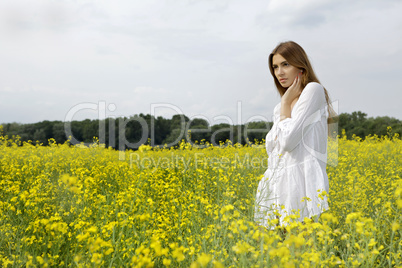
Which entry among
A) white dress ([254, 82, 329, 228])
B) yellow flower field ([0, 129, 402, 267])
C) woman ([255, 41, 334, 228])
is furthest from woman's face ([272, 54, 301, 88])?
yellow flower field ([0, 129, 402, 267])

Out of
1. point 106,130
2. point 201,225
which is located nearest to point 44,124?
point 106,130

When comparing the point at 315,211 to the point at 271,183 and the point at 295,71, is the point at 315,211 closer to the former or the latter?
the point at 271,183

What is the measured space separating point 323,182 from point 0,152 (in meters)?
7.10

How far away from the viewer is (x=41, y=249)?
234cm

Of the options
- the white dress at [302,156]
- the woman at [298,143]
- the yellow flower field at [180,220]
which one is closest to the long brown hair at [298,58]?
the woman at [298,143]

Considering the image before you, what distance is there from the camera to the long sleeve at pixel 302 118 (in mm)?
1984

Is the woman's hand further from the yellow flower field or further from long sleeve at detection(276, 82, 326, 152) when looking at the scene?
the yellow flower field

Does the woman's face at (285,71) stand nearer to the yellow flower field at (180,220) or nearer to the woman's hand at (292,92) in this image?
the woman's hand at (292,92)

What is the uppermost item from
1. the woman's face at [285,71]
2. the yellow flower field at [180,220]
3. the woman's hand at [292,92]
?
the woman's face at [285,71]

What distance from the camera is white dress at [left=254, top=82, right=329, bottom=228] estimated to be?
2012mm

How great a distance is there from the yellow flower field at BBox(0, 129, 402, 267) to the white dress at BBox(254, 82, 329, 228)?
0.15 m

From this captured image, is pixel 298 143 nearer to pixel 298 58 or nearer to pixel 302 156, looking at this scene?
pixel 302 156

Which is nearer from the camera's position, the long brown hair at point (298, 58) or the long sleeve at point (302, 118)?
the long sleeve at point (302, 118)

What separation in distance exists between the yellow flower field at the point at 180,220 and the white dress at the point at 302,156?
5.9 inches
